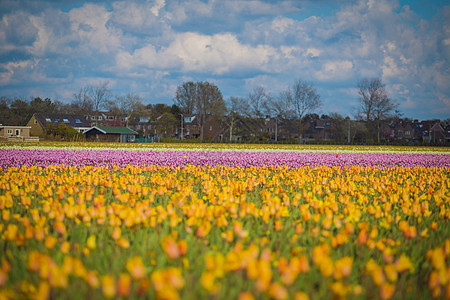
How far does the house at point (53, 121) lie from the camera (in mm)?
74500

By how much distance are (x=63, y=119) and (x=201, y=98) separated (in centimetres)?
3434

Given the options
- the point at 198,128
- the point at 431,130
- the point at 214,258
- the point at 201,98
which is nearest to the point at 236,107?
the point at 201,98

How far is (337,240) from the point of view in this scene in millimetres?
2838

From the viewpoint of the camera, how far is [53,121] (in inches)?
3034

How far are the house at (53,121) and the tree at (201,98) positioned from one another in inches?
961

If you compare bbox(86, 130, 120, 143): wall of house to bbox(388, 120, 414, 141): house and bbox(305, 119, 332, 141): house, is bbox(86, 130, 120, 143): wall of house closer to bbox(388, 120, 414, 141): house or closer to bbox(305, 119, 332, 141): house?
bbox(305, 119, 332, 141): house

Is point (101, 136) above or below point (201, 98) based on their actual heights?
below

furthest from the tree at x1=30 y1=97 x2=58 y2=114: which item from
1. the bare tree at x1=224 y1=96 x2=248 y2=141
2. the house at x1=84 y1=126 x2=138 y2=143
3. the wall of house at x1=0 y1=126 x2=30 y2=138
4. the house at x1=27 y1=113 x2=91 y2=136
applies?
the bare tree at x1=224 y1=96 x2=248 y2=141

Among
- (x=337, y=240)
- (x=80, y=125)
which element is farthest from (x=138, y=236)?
(x=80, y=125)

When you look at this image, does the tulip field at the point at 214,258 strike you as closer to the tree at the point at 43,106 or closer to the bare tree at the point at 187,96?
the bare tree at the point at 187,96

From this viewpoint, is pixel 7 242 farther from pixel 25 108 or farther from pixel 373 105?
pixel 25 108

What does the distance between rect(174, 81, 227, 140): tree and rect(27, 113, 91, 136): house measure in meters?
24.4

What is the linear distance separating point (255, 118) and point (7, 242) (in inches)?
2637

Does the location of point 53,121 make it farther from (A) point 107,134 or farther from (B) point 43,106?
(A) point 107,134
